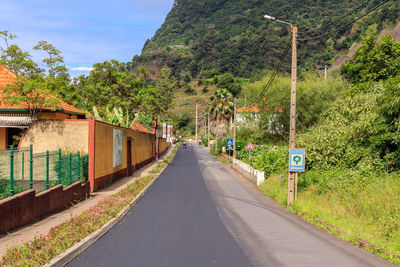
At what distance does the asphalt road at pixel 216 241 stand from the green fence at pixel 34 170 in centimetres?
295

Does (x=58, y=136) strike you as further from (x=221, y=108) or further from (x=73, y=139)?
(x=221, y=108)

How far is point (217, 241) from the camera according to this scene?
9.16 metres

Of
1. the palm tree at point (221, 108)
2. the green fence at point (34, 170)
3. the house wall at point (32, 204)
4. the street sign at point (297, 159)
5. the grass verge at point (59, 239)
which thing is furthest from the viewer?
the palm tree at point (221, 108)

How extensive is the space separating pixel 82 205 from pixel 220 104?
52.0 metres

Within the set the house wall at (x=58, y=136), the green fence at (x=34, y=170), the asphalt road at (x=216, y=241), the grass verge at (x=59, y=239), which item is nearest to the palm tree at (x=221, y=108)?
the house wall at (x=58, y=136)

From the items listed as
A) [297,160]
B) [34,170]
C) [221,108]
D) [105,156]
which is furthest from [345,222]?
[221,108]

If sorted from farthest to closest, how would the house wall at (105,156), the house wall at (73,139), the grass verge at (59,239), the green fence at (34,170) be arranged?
the house wall at (105,156)
the house wall at (73,139)
the green fence at (34,170)
the grass verge at (59,239)

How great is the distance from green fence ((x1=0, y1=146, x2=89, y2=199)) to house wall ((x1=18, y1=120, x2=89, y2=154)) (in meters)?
1.64

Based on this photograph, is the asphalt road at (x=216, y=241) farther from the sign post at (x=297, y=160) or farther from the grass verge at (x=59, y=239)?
the sign post at (x=297, y=160)

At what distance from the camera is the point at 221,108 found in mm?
64938

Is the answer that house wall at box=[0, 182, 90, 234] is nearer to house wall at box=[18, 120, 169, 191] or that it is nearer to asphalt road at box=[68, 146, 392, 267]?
asphalt road at box=[68, 146, 392, 267]

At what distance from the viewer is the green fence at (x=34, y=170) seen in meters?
9.85

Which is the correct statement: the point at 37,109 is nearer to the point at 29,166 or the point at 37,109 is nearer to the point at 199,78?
the point at 29,166

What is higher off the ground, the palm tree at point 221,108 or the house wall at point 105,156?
the palm tree at point 221,108
